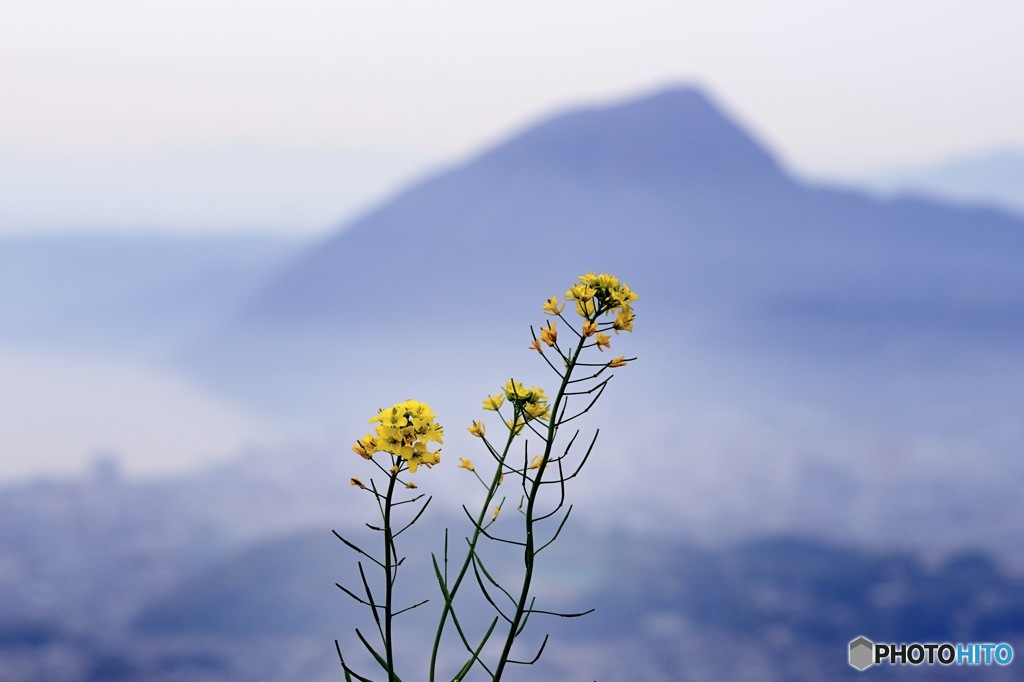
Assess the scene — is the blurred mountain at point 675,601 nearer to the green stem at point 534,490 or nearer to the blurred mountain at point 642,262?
the blurred mountain at point 642,262

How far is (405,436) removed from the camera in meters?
0.73

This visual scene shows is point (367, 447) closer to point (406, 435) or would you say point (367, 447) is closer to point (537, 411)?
point (406, 435)

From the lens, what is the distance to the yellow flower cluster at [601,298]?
0.77m

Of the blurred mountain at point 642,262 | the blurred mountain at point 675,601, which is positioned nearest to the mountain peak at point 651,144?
the blurred mountain at point 642,262

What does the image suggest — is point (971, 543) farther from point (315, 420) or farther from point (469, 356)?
point (315, 420)

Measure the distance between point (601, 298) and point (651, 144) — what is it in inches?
2760

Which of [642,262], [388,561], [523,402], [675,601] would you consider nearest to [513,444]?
[523,402]

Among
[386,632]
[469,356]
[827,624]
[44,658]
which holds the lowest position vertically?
[386,632]

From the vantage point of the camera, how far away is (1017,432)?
185 ft

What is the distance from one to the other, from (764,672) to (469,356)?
35014 mm

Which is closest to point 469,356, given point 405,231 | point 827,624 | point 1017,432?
point 405,231

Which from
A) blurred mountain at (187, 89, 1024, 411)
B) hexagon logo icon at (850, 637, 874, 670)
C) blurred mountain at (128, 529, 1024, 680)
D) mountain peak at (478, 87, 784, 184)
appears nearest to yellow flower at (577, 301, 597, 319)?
hexagon logo icon at (850, 637, 874, 670)

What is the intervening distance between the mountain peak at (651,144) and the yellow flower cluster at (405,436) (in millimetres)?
66980

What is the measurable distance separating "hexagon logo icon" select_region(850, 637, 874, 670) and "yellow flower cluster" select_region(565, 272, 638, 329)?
6.73ft
